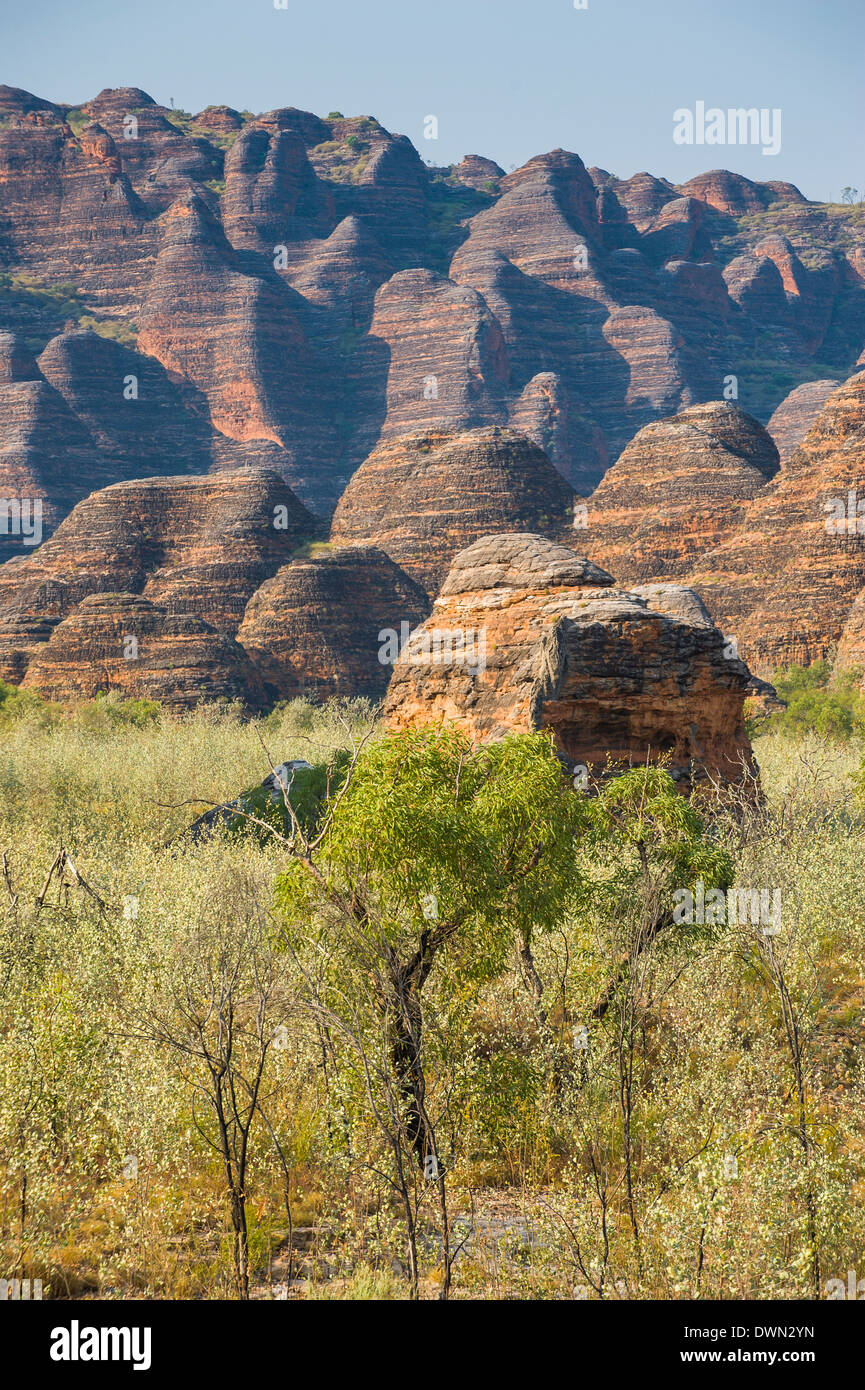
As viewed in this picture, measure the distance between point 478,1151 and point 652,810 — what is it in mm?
3736

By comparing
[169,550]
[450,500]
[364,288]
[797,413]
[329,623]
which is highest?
[364,288]

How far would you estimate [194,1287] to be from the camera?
6.93 meters

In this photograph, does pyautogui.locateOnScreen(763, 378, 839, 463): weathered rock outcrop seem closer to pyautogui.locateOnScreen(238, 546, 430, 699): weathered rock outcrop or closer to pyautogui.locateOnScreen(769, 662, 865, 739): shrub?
pyautogui.locateOnScreen(238, 546, 430, 699): weathered rock outcrop

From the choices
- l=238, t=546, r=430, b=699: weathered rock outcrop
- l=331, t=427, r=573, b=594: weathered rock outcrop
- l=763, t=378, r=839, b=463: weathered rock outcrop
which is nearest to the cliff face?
l=763, t=378, r=839, b=463: weathered rock outcrop

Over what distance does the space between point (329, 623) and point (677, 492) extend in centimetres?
1798

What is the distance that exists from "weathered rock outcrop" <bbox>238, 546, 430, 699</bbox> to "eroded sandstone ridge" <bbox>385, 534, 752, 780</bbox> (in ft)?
85.0

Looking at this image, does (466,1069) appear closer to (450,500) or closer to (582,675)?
(582,675)

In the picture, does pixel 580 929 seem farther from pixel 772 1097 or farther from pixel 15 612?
pixel 15 612

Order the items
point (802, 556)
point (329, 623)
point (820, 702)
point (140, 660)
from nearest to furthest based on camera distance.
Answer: point (820, 702) < point (140, 660) < point (802, 556) < point (329, 623)

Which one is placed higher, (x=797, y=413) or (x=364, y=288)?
(x=364, y=288)

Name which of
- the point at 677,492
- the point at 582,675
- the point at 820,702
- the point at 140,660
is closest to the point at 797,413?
the point at 677,492

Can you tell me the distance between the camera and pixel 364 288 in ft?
382

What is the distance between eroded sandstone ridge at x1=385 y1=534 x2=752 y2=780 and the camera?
1852cm

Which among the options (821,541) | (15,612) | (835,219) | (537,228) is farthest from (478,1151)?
(835,219)
